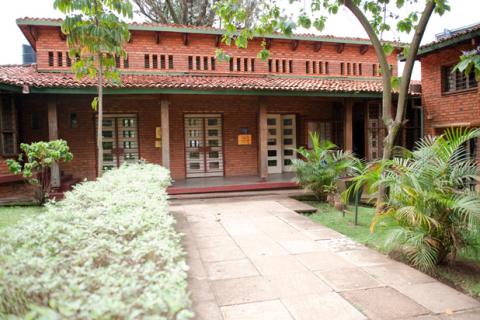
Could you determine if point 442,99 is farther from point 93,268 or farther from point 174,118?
point 93,268

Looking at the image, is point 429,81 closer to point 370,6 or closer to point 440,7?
point 370,6

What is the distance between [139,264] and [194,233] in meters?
4.09

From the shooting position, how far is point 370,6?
714 cm

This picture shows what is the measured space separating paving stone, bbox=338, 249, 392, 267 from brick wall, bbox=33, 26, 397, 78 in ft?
29.0

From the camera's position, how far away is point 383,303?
349cm

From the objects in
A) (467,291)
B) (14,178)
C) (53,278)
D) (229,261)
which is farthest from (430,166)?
(14,178)

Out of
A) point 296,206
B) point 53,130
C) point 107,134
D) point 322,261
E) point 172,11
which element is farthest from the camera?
point 172,11

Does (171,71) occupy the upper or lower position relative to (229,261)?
upper

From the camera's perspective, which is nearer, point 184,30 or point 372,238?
point 372,238

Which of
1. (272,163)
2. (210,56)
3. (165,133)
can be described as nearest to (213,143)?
(272,163)

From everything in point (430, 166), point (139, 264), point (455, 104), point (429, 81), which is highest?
point (429, 81)

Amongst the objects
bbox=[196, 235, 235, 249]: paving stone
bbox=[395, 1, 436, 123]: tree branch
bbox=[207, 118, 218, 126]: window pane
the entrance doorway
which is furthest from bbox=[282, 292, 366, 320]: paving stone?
bbox=[207, 118, 218, 126]: window pane

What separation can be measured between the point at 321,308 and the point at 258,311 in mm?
578

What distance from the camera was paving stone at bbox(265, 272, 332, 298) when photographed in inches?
148
